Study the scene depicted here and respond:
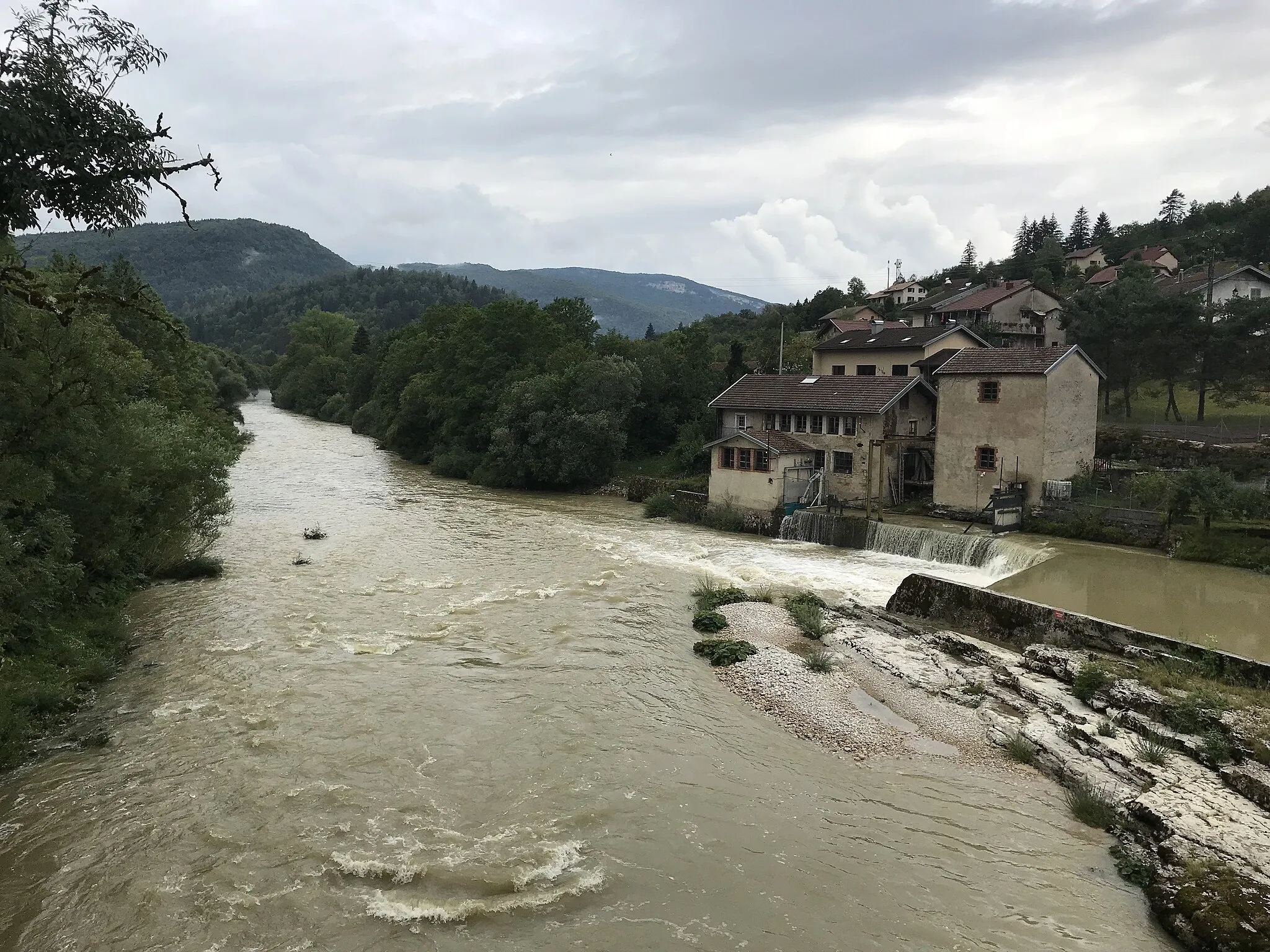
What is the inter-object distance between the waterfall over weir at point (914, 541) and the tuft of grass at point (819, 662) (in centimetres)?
1113

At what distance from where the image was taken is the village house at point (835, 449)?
37469 mm

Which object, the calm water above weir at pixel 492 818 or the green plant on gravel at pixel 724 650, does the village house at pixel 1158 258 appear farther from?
the calm water above weir at pixel 492 818

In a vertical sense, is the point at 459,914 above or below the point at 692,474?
below

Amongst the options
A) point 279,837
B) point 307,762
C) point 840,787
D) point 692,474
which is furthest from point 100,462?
point 692,474

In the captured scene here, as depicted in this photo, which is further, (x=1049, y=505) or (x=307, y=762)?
(x=1049, y=505)

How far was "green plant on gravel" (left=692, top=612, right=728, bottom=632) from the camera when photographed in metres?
22.1

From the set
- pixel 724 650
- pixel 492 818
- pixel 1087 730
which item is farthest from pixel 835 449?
pixel 492 818

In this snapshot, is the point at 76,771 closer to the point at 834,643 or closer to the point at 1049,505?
the point at 834,643

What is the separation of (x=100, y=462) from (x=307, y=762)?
980 cm

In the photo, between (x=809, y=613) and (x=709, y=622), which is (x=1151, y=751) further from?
(x=709, y=622)

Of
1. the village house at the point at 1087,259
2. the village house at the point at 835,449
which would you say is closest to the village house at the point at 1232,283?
the village house at the point at 835,449

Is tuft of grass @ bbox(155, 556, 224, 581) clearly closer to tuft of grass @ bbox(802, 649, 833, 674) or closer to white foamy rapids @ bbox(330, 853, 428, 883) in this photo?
white foamy rapids @ bbox(330, 853, 428, 883)

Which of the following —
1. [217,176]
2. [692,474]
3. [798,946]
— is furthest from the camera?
[692,474]

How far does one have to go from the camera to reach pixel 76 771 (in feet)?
43.5
